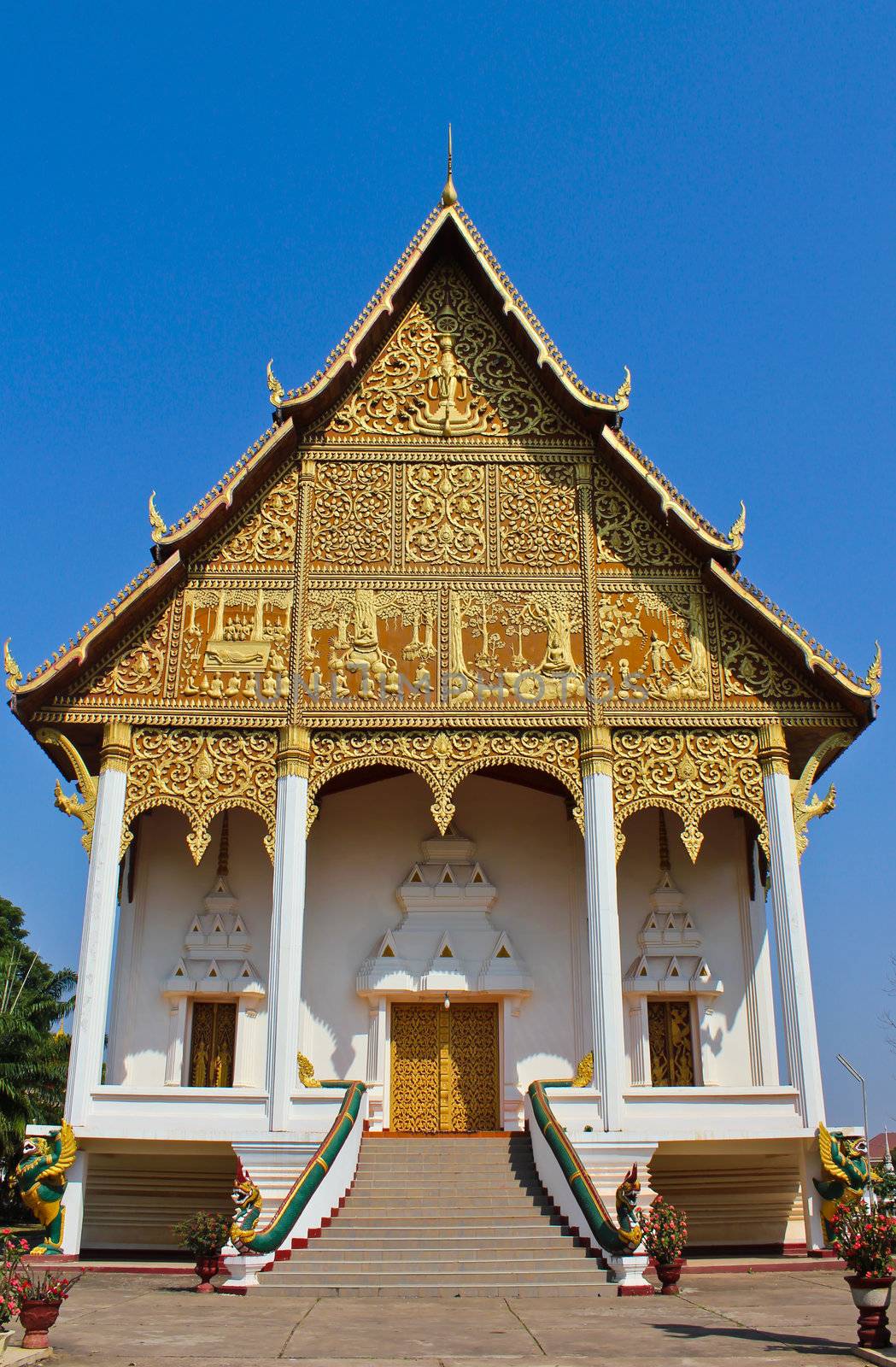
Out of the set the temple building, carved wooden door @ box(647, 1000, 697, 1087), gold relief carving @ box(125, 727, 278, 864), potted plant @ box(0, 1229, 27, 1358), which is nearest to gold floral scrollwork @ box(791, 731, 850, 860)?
the temple building

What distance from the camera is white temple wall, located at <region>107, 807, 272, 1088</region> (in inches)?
610

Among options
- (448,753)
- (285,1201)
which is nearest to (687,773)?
(448,753)

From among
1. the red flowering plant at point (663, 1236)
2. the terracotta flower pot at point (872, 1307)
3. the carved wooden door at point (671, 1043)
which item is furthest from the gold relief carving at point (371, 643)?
the terracotta flower pot at point (872, 1307)

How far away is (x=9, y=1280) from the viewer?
23.9ft

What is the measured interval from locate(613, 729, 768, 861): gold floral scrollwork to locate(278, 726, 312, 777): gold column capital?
357 centimetres

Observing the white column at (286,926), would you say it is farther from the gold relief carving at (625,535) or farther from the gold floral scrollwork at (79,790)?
the gold relief carving at (625,535)

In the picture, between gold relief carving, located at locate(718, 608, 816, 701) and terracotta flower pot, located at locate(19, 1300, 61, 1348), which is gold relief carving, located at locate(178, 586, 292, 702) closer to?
gold relief carving, located at locate(718, 608, 816, 701)

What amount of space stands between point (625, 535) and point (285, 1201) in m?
8.62

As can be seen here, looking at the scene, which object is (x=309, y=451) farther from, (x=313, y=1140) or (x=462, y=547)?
(x=313, y=1140)

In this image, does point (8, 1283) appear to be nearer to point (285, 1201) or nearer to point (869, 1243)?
point (285, 1201)

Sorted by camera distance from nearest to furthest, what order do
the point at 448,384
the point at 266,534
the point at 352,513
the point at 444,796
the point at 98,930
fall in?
the point at 98,930 → the point at 444,796 → the point at 266,534 → the point at 352,513 → the point at 448,384

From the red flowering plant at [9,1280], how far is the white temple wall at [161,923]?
24.7ft

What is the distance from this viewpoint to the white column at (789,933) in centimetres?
1333

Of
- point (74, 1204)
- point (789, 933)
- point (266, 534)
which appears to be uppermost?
point (266, 534)
